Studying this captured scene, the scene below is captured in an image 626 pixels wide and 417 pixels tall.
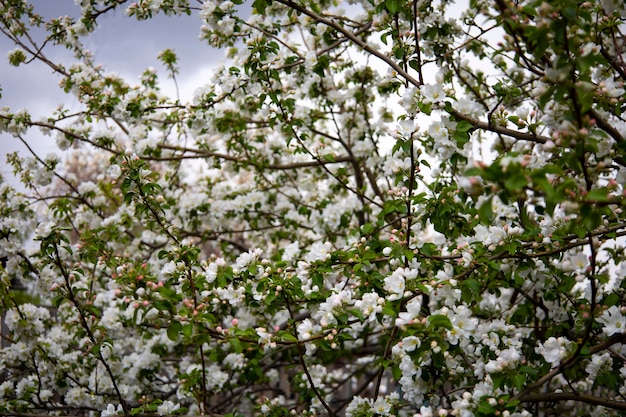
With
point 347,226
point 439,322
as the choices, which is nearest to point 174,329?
point 439,322

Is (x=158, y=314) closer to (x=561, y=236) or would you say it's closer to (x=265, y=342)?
(x=265, y=342)

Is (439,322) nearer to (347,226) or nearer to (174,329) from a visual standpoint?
(174,329)

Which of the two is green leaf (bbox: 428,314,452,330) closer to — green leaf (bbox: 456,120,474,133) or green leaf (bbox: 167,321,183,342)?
green leaf (bbox: 456,120,474,133)

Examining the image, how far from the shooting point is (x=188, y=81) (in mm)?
4605

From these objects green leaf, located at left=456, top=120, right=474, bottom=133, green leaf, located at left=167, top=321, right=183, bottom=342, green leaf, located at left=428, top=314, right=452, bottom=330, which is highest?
green leaf, located at left=456, top=120, right=474, bottom=133

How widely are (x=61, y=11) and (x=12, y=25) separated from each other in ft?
1.56

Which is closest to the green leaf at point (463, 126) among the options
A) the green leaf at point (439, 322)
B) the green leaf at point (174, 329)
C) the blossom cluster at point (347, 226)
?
the blossom cluster at point (347, 226)

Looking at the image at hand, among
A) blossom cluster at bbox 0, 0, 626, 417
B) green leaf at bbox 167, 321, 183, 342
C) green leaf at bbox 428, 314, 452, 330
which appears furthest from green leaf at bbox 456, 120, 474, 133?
green leaf at bbox 167, 321, 183, 342

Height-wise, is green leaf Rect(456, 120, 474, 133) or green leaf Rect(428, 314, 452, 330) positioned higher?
green leaf Rect(456, 120, 474, 133)

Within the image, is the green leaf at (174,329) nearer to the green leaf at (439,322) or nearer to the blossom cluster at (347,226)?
the blossom cluster at (347,226)

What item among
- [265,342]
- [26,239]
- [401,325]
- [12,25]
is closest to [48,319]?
[26,239]

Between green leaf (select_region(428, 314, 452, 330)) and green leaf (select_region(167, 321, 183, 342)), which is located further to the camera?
green leaf (select_region(167, 321, 183, 342))

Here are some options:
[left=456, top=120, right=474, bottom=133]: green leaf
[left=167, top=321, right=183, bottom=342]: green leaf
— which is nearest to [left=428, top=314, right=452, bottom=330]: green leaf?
[left=456, top=120, right=474, bottom=133]: green leaf

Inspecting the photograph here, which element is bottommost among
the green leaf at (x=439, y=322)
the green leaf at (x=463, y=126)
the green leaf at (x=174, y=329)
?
the green leaf at (x=439, y=322)
